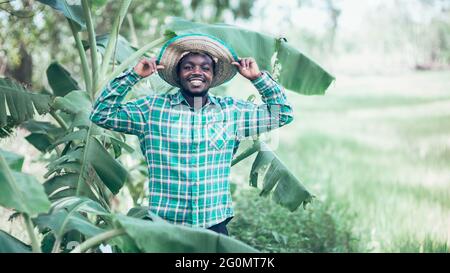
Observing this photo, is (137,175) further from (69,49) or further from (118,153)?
(69,49)

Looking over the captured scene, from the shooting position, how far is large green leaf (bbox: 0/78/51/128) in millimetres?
3186

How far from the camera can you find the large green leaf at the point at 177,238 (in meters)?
Result: 2.18

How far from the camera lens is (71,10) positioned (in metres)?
3.51

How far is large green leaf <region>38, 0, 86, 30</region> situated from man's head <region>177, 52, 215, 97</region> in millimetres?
1019

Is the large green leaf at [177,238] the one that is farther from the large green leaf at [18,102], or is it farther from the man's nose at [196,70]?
the large green leaf at [18,102]

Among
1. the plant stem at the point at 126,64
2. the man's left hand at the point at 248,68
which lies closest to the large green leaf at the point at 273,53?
the plant stem at the point at 126,64

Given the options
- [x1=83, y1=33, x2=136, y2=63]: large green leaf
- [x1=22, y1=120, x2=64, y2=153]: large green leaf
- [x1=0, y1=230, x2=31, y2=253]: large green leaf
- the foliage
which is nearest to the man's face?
[x1=0, y1=230, x2=31, y2=253]: large green leaf

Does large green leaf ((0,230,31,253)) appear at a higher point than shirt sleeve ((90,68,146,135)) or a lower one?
lower

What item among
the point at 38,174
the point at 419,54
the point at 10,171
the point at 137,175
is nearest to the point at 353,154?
the point at 137,175

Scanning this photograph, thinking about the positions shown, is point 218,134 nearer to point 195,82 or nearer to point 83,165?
point 195,82

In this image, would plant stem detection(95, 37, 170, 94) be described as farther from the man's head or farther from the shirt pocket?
the shirt pocket

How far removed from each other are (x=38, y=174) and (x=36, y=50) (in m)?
3.25

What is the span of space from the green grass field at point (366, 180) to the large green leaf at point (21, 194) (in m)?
2.00

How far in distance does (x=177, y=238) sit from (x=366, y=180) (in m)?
5.15
